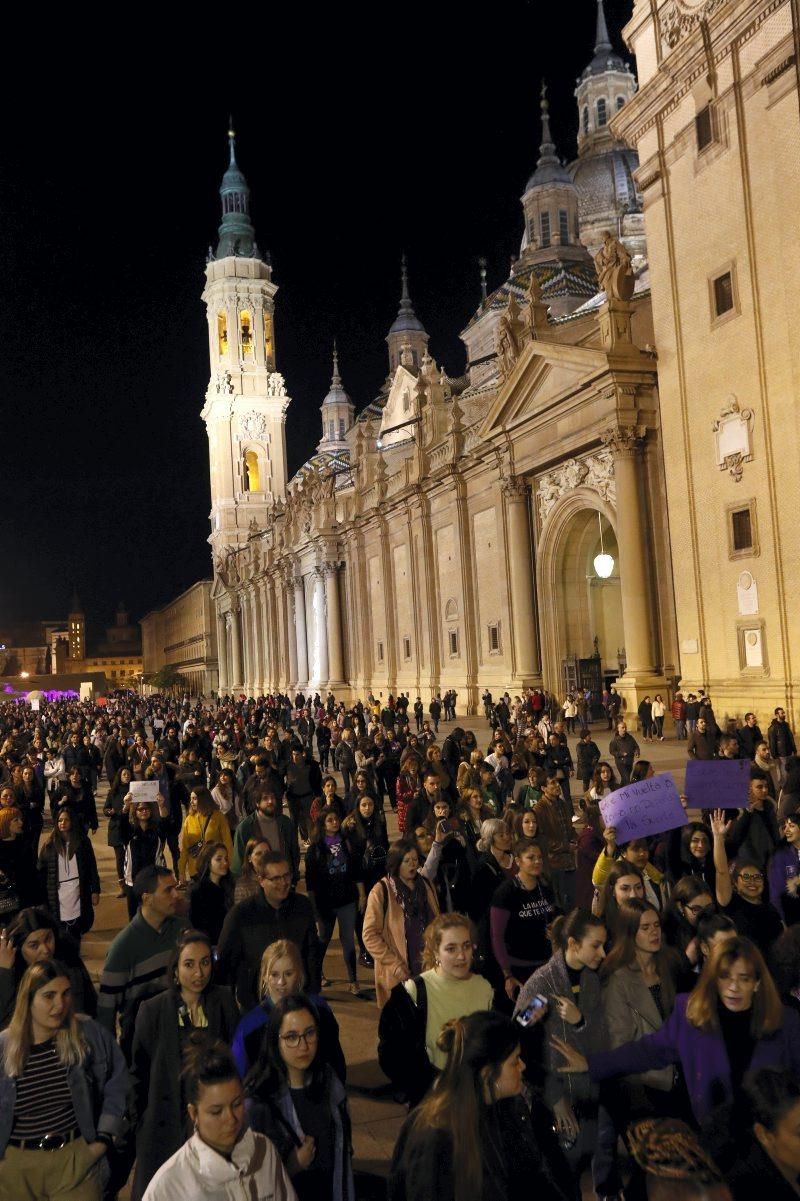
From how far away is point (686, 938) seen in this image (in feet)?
20.4

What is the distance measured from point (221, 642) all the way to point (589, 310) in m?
54.9

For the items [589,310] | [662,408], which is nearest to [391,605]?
[589,310]

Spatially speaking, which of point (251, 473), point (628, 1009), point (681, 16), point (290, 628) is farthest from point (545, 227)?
point (628, 1009)

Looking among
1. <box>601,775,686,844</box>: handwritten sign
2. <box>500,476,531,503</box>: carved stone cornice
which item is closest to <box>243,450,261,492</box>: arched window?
<box>500,476,531,503</box>: carved stone cornice

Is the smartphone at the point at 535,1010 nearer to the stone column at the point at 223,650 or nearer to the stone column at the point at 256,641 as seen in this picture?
the stone column at the point at 256,641

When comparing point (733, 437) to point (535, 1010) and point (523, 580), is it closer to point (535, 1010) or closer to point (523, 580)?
point (523, 580)

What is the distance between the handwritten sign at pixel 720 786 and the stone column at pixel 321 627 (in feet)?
144

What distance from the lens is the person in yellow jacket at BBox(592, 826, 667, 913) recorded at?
7.25 meters

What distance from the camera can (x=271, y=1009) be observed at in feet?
14.9

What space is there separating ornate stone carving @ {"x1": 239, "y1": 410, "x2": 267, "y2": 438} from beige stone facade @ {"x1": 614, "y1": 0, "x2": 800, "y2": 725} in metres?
72.8

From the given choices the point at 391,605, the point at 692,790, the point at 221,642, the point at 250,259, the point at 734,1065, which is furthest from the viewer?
the point at 250,259

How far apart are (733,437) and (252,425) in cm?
7766

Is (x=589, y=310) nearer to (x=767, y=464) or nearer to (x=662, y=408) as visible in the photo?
(x=662, y=408)

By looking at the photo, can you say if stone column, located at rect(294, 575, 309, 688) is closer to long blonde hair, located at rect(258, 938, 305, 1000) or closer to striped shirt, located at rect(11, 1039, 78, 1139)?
long blonde hair, located at rect(258, 938, 305, 1000)
